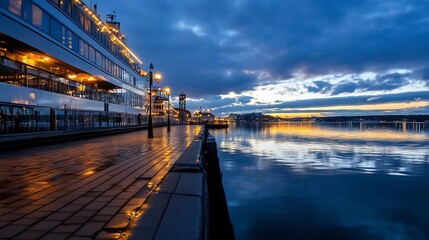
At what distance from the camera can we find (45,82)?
2717cm

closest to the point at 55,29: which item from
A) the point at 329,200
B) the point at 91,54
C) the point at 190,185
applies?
the point at 91,54

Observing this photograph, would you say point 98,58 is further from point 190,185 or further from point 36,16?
point 190,185

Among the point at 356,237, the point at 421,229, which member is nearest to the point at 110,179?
the point at 356,237

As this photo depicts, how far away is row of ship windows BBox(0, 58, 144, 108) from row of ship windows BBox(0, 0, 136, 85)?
2939 mm

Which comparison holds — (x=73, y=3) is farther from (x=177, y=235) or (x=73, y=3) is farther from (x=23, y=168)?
Result: (x=177, y=235)

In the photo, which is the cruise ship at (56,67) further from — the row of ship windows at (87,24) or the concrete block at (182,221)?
the concrete block at (182,221)

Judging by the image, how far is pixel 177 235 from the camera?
124 inches

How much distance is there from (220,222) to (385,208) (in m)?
7.30

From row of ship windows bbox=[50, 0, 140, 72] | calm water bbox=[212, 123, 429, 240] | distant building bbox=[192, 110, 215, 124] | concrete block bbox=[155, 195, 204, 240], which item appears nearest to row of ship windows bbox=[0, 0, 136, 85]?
row of ship windows bbox=[50, 0, 140, 72]

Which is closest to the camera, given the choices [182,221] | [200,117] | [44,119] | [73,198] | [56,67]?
[182,221]

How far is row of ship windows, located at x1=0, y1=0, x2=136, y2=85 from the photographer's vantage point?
20828 mm

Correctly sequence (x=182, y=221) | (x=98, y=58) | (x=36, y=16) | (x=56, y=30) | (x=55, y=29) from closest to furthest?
(x=182, y=221)
(x=36, y=16)
(x=55, y=29)
(x=56, y=30)
(x=98, y=58)

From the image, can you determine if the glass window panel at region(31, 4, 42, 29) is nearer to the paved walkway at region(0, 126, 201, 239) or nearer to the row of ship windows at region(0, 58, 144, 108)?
the row of ship windows at region(0, 58, 144, 108)

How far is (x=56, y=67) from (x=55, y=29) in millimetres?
5023
